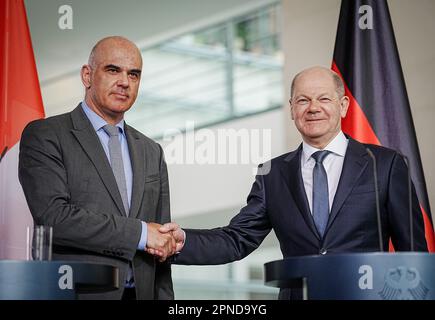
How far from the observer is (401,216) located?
399cm

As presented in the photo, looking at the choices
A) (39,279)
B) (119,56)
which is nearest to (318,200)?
(119,56)

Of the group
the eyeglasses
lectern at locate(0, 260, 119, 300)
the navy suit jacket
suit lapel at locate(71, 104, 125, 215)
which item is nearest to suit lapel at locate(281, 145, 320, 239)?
the navy suit jacket

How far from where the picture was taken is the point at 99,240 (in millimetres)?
3896

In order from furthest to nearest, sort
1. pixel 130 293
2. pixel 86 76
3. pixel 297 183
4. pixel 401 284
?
pixel 86 76 → pixel 297 183 → pixel 130 293 → pixel 401 284

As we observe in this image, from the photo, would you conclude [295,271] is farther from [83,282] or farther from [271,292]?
[271,292]

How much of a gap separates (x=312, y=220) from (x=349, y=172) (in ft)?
1.00

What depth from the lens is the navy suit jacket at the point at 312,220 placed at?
3992 millimetres

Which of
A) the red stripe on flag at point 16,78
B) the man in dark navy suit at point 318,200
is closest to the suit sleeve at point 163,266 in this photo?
the man in dark navy suit at point 318,200

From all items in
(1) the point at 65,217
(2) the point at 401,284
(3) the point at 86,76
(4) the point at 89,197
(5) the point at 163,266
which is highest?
(3) the point at 86,76

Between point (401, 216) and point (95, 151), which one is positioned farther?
point (95, 151)

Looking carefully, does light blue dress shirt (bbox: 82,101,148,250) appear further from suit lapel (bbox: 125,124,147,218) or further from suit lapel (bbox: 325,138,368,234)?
suit lapel (bbox: 325,138,368,234)

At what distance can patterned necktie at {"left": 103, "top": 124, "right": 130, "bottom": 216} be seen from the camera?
4.11 metres

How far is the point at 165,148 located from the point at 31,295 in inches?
81.3

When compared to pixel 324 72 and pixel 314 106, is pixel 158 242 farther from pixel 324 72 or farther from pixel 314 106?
pixel 324 72
